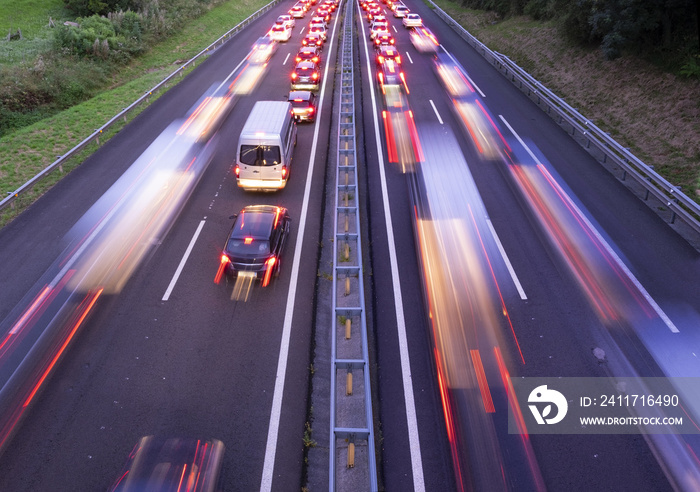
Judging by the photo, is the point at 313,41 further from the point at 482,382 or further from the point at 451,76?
the point at 482,382

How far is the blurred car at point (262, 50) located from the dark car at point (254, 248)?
25400mm

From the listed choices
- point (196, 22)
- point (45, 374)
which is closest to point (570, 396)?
point (45, 374)

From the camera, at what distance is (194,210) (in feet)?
51.4

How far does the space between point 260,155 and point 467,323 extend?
29.2 feet

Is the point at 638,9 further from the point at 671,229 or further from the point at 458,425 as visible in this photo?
the point at 458,425

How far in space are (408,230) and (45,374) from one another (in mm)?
9540

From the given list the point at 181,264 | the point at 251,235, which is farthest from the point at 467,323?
the point at 181,264

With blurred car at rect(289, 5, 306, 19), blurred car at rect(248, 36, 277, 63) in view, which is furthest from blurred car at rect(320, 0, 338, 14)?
blurred car at rect(248, 36, 277, 63)

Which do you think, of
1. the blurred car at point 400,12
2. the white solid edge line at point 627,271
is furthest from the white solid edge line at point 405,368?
the blurred car at point 400,12

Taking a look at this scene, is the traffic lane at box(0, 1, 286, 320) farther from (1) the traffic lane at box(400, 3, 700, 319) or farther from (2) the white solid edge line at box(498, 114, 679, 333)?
(1) the traffic lane at box(400, 3, 700, 319)

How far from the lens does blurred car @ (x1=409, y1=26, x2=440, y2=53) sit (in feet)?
124

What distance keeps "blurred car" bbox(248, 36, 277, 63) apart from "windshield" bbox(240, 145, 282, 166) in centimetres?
2120

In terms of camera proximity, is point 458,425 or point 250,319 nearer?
point 458,425

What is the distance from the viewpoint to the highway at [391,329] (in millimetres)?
7973
